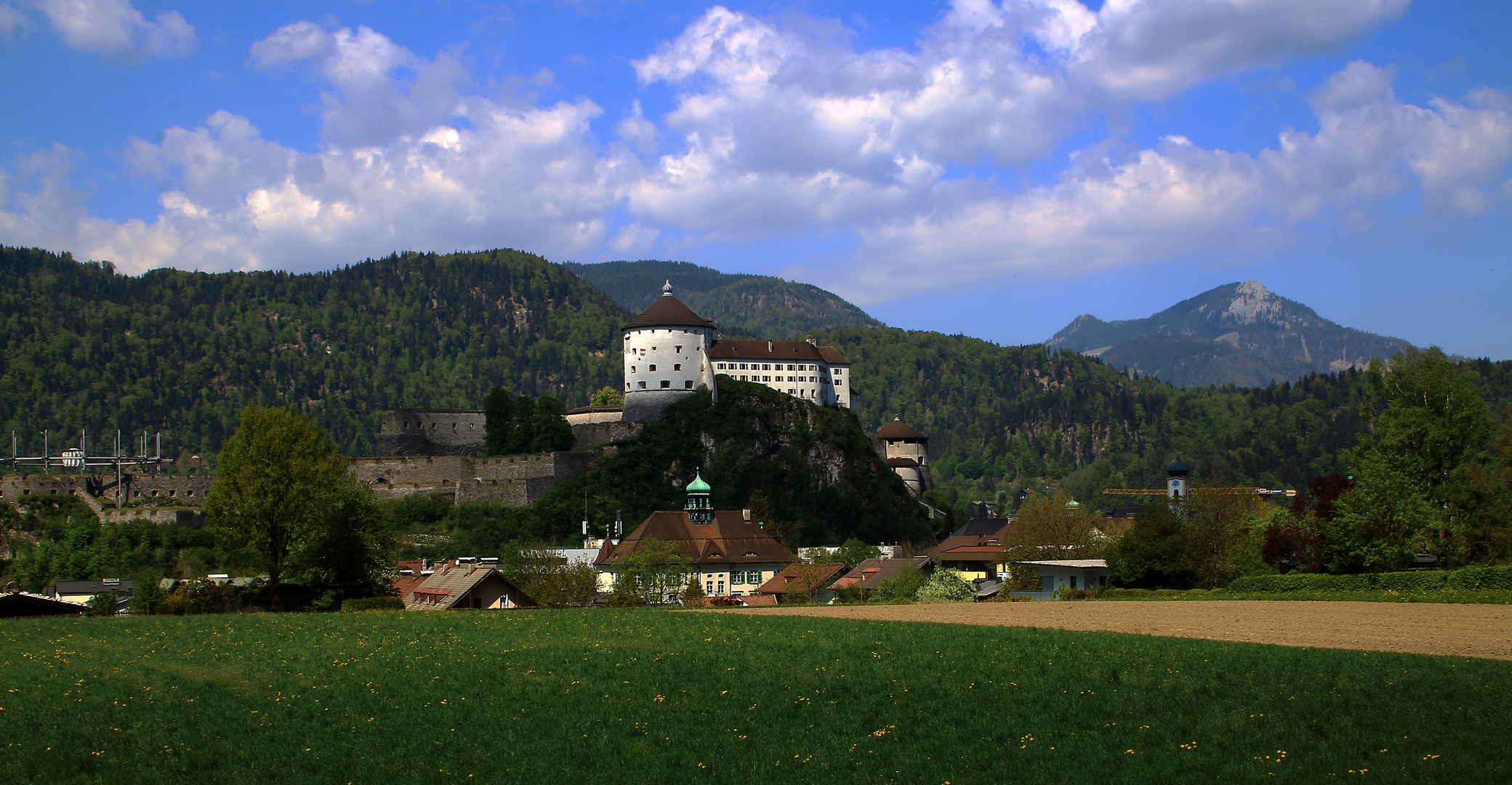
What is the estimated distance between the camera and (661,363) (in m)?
114

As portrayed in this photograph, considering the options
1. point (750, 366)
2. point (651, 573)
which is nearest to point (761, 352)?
point (750, 366)

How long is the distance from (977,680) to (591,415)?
310ft

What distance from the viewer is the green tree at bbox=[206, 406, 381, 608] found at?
55531 mm

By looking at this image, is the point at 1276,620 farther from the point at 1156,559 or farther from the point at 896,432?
the point at 896,432

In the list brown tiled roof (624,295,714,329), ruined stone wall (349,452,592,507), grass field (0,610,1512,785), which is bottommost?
grass field (0,610,1512,785)

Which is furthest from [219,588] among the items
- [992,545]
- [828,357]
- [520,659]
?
[828,357]

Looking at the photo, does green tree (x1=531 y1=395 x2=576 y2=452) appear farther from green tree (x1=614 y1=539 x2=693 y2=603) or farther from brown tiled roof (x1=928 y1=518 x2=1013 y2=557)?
brown tiled roof (x1=928 y1=518 x2=1013 y2=557)

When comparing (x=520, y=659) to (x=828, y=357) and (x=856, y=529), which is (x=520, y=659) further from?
(x=828, y=357)

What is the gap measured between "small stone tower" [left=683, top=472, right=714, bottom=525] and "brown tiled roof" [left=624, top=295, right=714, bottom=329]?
1708 cm

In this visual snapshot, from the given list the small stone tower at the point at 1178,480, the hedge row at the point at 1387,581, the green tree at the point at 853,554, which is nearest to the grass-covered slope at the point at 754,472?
the green tree at the point at 853,554

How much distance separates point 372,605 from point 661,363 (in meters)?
66.0

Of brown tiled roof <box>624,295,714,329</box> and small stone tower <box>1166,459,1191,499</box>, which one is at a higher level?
brown tiled roof <box>624,295,714,329</box>

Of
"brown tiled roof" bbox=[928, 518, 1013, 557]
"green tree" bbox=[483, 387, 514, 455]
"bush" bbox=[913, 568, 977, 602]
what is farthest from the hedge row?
"green tree" bbox=[483, 387, 514, 455]

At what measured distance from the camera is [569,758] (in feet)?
64.3
